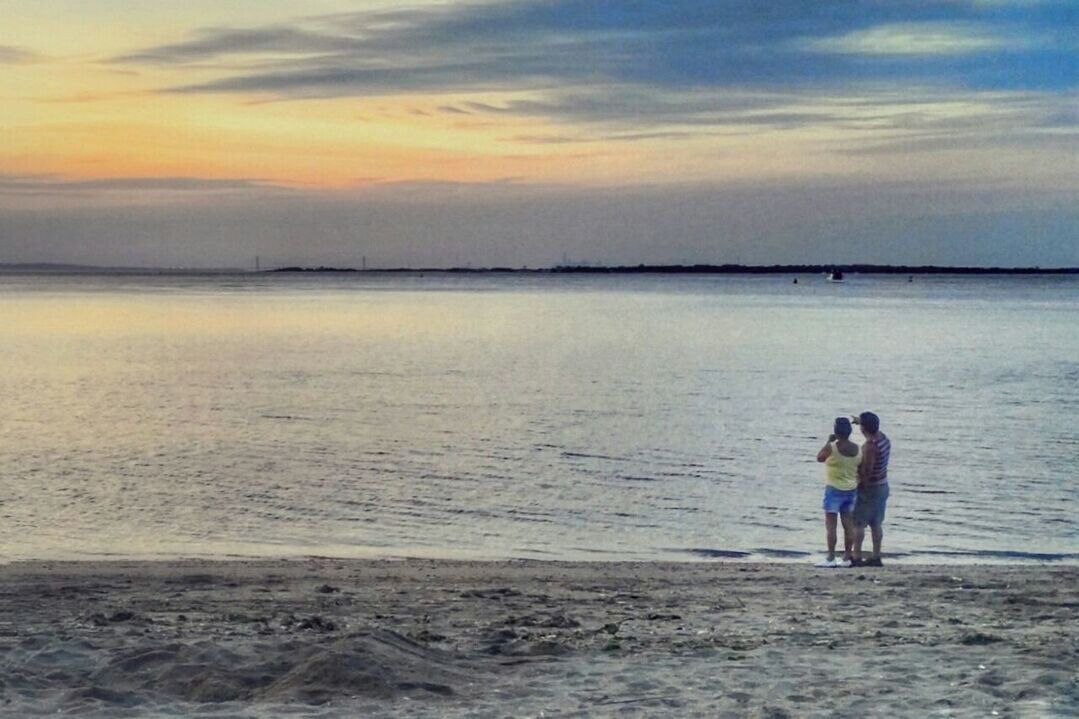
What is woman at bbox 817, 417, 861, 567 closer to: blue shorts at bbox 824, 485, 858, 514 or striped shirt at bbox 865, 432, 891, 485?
blue shorts at bbox 824, 485, 858, 514

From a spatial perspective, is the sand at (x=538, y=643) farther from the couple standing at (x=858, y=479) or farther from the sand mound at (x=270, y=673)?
the couple standing at (x=858, y=479)

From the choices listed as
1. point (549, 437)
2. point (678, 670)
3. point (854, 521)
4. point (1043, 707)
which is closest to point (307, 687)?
point (678, 670)

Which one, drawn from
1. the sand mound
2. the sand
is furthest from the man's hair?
the sand mound

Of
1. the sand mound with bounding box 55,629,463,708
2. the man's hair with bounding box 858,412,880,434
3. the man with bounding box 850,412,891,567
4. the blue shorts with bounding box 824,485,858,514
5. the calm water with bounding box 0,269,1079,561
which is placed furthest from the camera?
the calm water with bounding box 0,269,1079,561

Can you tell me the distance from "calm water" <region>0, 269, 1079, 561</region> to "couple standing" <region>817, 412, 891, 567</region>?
1.86 metres

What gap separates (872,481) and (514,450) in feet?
43.2

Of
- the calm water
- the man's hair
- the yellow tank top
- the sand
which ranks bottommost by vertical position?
the calm water

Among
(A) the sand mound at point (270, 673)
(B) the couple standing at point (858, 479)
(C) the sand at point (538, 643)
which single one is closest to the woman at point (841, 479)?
(B) the couple standing at point (858, 479)

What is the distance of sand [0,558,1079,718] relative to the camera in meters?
7.85

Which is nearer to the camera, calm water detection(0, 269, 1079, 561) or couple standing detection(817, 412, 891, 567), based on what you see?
couple standing detection(817, 412, 891, 567)

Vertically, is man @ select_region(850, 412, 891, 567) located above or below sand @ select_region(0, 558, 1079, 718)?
above

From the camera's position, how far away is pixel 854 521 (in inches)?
577

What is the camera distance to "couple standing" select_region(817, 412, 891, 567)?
1422cm

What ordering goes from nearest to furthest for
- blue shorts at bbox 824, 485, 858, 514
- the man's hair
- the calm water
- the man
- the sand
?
the sand → the man's hair → the man → blue shorts at bbox 824, 485, 858, 514 → the calm water
